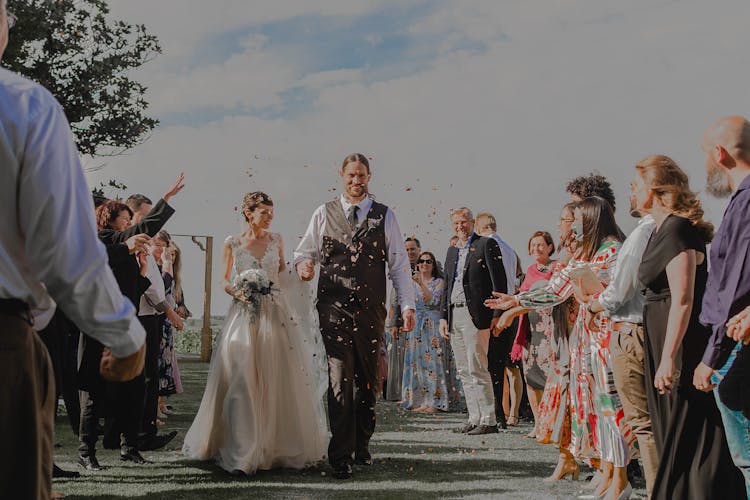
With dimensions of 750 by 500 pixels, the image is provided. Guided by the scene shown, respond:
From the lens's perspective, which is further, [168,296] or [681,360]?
[168,296]

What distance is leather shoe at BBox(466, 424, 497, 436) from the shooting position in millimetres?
8984

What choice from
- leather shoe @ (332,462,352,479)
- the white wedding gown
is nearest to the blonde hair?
the white wedding gown

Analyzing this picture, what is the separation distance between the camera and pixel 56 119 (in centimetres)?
206

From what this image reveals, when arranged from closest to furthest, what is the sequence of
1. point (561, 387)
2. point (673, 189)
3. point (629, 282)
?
point (673, 189)
point (629, 282)
point (561, 387)

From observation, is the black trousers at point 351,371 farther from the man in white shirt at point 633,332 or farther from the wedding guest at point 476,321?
the wedding guest at point 476,321

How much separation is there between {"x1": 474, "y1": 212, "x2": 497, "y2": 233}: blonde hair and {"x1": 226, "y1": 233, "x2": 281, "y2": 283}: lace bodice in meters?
3.13

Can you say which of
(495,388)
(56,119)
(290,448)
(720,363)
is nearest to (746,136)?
(720,363)

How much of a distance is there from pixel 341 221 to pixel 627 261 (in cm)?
282

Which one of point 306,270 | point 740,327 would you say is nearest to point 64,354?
point 306,270

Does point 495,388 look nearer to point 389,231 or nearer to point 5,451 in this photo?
point 389,231

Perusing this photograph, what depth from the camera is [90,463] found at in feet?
21.1

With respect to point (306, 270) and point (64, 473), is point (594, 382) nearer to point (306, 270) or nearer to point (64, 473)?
point (306, 270)

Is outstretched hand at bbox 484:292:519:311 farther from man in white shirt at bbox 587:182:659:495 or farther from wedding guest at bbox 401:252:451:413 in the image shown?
wedding guest at bbox 401:252:451:413

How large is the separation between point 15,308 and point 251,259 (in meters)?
5.27
